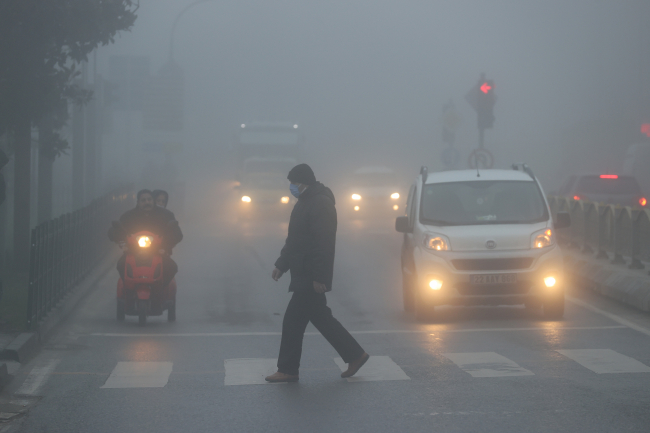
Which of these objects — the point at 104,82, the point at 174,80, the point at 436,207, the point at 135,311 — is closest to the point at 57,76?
the point at 135,311

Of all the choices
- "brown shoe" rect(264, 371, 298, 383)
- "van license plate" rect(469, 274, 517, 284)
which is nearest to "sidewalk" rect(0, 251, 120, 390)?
"brown shoe" rect(264, 371, 298, 383)

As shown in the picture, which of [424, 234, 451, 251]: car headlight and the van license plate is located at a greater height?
→ [424, 234, 451, 251]: car headlight

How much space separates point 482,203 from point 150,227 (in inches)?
159

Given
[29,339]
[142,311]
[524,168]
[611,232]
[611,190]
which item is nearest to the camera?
[29,339]

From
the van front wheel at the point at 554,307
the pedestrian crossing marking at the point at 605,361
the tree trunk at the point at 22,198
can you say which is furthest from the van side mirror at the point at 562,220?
the tree trunk at the point at 22,198

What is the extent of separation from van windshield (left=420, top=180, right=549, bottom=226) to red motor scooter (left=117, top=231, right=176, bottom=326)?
3.24 meters

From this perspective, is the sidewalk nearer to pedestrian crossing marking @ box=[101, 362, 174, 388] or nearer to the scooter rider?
pedestrian crossing marking @ box=[101, 362, 174, 388]

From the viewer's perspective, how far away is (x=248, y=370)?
872 centimetres

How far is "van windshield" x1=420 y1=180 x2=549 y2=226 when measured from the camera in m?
12.3

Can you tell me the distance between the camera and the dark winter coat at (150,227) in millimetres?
11828

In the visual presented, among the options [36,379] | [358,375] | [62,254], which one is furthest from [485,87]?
[36,379]

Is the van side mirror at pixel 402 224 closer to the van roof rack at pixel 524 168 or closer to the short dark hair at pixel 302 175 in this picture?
the van roof rack at pixel 524 168

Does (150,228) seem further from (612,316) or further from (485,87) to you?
(485,87)

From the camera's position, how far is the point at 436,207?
1255 cm
